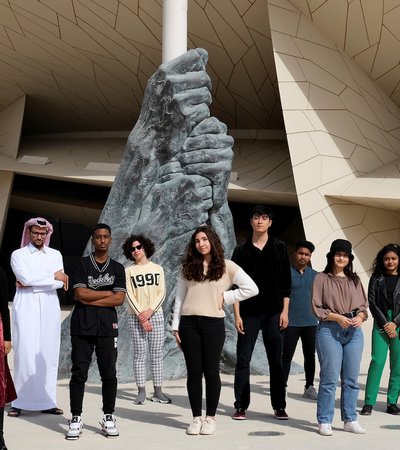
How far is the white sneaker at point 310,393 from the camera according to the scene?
309 inches

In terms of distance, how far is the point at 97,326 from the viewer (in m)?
6.04

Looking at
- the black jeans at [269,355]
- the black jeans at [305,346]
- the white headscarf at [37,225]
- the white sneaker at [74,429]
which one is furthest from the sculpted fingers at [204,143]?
the white sneaker at [74,429]

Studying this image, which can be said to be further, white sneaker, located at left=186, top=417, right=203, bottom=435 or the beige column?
the beige column

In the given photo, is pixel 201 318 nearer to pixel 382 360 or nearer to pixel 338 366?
pixel 338 366

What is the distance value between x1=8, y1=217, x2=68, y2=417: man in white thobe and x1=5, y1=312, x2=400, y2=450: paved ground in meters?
0.19

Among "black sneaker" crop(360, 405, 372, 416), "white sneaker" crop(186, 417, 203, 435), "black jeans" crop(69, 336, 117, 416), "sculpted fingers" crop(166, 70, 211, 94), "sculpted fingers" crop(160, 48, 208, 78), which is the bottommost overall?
"white sneaker" crop(186, 417, 203, 435)

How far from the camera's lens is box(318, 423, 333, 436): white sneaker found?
6.02 m

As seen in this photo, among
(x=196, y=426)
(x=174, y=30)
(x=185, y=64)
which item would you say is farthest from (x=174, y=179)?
(x=174, y=30)

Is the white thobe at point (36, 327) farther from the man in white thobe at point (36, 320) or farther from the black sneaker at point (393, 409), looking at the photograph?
the black sneaker at point (393, 409)

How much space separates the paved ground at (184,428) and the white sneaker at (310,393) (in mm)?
91

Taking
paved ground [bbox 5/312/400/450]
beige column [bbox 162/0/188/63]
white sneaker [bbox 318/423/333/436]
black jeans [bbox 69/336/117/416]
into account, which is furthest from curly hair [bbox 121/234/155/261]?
beige column [bbox 162/0/188/63]

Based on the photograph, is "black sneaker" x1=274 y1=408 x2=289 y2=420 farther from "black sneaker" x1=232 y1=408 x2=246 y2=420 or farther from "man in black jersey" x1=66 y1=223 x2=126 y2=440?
"man in black jersey" x1=66 y1=223 x2=126 y2=440

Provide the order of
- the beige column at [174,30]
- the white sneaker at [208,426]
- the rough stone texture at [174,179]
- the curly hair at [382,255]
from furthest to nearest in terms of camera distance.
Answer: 1. the beige column at [174,30]
2. the rough stone texture at [174,179]
3. the curly hair at [382,255]
4. the white sneaker at [208,426]

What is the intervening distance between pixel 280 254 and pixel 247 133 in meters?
16.5
